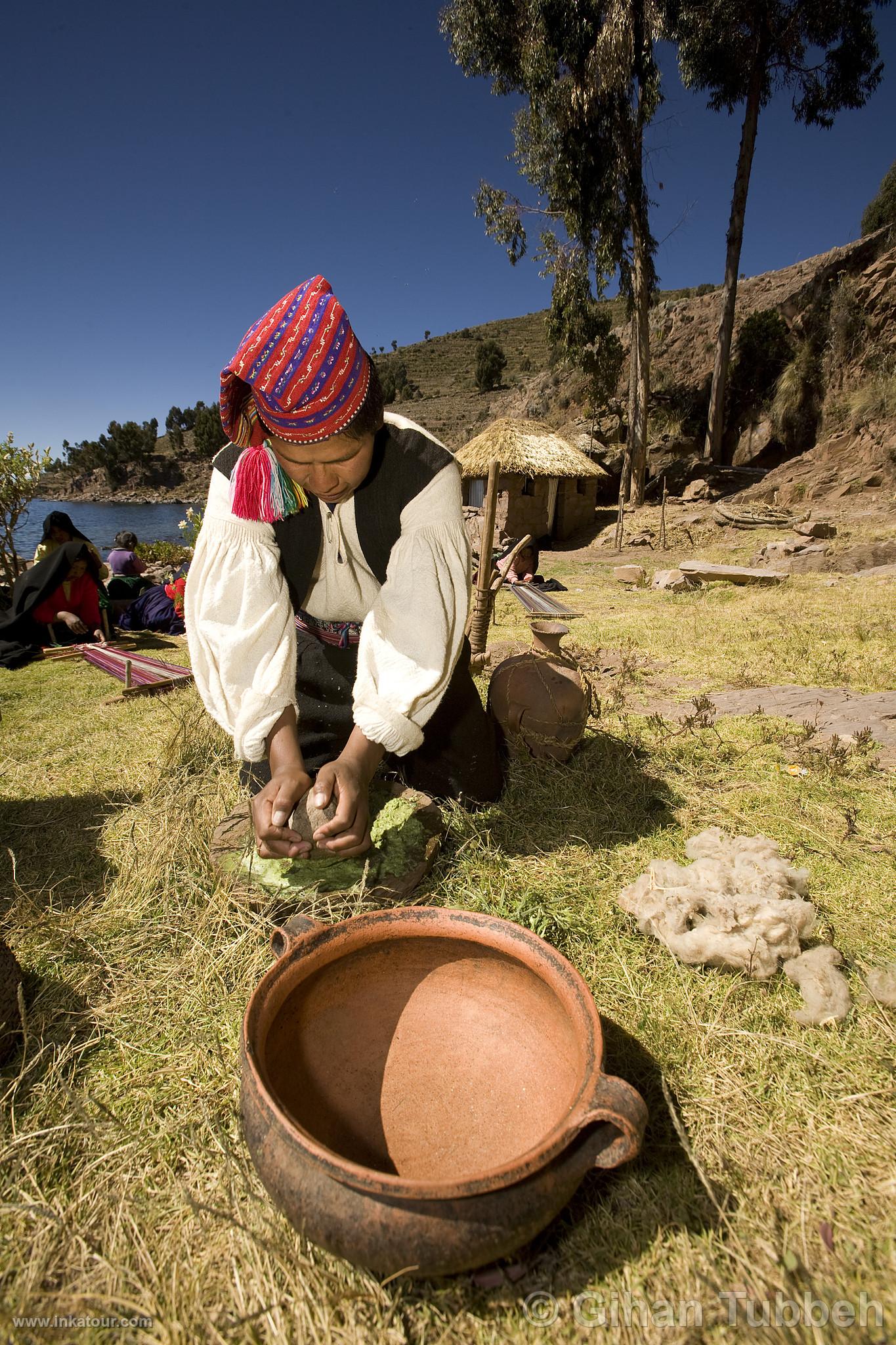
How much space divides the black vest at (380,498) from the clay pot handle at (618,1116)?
1565 mm

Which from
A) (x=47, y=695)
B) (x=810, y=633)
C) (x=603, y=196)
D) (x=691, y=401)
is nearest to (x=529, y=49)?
(x=603, y=196)

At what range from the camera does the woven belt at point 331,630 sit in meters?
2.34

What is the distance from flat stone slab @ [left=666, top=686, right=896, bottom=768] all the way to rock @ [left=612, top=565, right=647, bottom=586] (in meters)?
6.22

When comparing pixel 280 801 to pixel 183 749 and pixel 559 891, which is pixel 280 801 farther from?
pixel 183 749

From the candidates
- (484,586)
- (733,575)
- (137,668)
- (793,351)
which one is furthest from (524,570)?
(793,351)

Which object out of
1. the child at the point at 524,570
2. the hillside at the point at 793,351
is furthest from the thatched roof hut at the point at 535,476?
the child at the point at 524,570

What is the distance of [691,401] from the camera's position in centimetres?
2028

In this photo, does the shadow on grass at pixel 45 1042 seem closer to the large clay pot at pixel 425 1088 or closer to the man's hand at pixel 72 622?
the large clay pot at pixel 425 1088

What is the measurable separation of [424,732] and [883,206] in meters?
31.0

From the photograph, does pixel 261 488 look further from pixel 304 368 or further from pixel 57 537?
pixel 57 537

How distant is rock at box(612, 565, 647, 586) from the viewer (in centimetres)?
1028

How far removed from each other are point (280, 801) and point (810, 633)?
5.46m

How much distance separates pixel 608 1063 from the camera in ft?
5.05

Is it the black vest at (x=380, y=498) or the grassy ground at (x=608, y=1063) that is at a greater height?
the black vest at (x=380, y=498)
